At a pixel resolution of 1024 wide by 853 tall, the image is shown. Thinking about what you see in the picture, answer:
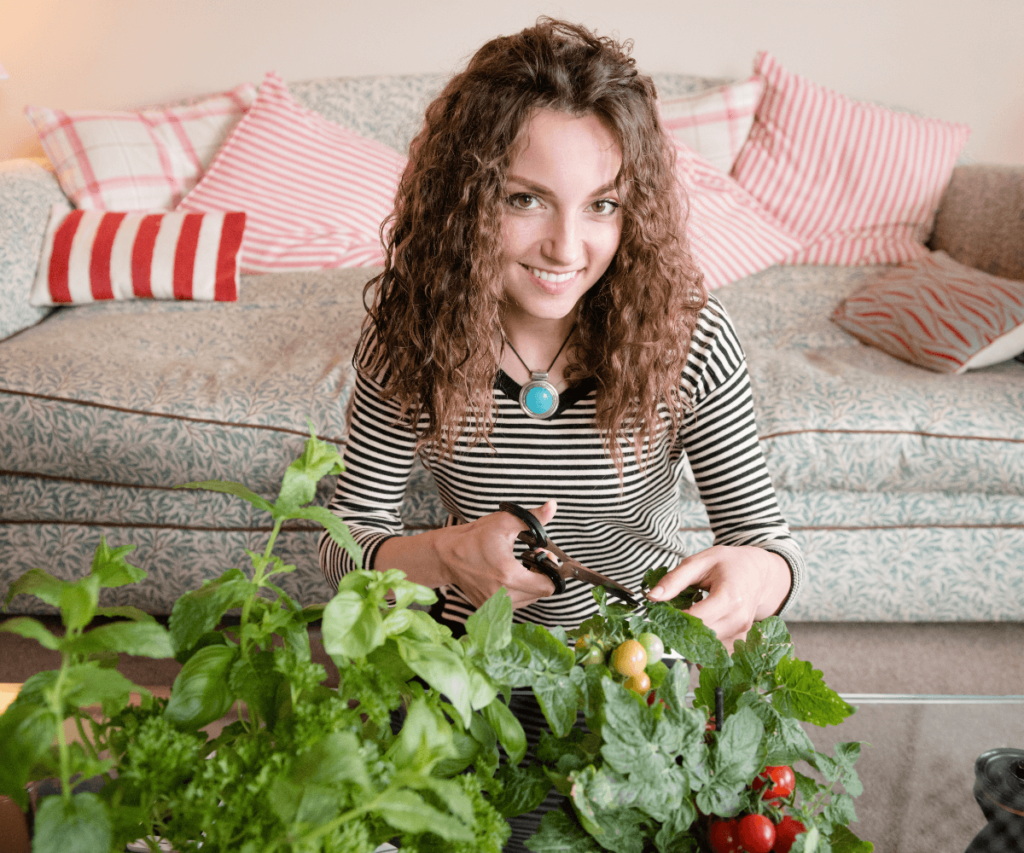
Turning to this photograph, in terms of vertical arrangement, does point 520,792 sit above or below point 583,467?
above

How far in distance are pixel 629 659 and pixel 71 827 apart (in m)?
0.24

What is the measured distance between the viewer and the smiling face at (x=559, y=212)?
707 mm

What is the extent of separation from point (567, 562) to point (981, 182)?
2.03 m

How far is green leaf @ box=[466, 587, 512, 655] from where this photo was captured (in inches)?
13.5

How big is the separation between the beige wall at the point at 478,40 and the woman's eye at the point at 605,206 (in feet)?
5.99

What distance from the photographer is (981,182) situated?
2074mm

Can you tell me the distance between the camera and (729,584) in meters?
0.66

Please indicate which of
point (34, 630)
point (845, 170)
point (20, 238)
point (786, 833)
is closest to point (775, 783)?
point (786, 833)

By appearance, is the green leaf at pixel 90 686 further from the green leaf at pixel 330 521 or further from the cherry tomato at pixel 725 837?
the cherry tomato at pixel 725 837

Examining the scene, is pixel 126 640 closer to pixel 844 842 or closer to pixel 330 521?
pixel 330 521

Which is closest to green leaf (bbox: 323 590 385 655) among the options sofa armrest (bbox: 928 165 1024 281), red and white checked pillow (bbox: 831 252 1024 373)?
red and white checked pillow (bbox: 831 252 1024 373)

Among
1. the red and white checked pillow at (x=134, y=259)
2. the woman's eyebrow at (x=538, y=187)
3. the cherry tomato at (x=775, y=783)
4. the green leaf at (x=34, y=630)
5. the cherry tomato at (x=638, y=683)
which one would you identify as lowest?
the red and white checked pillow at (x=134, y=259)

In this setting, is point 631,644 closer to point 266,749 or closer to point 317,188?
point 266,749

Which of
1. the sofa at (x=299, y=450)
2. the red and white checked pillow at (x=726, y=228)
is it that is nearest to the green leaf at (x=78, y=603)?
the sofa at (x=299, y=450)
